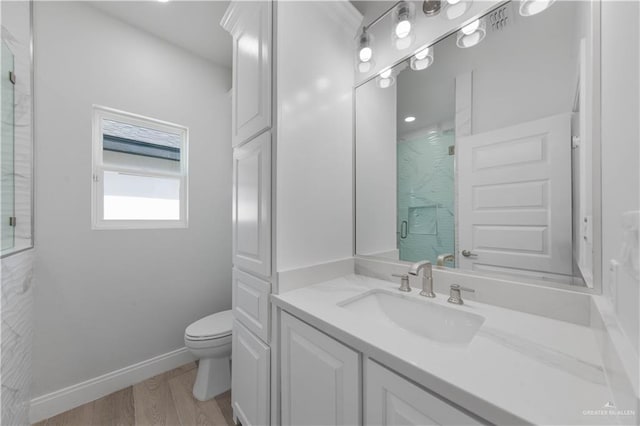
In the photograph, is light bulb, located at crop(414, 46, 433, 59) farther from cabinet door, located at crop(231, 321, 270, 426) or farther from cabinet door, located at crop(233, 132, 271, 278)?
cabinet door, located at crop(231, 321, 270, 426)

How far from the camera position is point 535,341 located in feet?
2.08

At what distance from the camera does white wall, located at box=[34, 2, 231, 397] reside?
4.70ft

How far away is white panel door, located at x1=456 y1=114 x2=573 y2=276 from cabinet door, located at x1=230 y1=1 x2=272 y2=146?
92 centimetres

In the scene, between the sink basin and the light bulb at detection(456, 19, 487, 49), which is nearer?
the sink basin

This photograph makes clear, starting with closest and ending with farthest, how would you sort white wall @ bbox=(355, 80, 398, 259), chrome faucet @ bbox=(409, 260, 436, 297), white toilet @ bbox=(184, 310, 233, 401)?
chrome faucet @ bbox=(409, 260, 436, 297) < white wall @ bbox=(355, 80, 398, 259) < white toilet @ bbox=(184, 310, 233, 401)

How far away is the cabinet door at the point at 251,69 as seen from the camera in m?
1.10

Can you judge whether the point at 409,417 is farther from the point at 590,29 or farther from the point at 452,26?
the point at 452,26

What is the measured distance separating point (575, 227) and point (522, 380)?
2.05ft

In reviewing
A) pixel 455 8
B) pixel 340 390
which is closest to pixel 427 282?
pixel 340 390

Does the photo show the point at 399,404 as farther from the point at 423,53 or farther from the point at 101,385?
the point at 101,385

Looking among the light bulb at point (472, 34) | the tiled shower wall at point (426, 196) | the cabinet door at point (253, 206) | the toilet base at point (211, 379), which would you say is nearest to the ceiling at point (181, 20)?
the cabinet door at point (253, 206)

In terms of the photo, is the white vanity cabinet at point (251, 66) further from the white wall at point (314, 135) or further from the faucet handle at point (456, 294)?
the faucet handle at point (456, 294)

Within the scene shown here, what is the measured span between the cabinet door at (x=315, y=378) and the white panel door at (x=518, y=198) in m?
0.67

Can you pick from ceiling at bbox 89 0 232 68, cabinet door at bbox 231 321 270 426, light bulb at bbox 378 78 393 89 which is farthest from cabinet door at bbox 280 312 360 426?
ceiling at bbox 89 0 232 68
